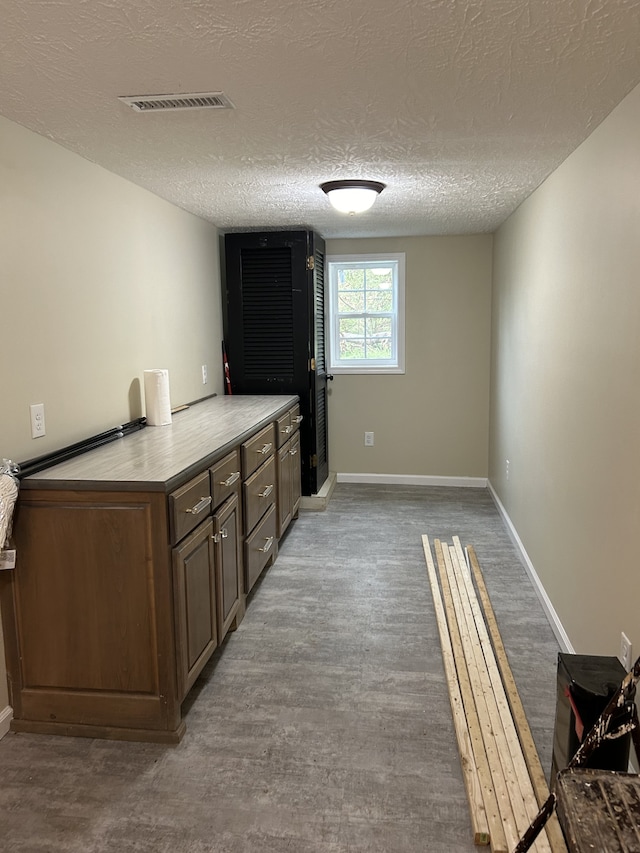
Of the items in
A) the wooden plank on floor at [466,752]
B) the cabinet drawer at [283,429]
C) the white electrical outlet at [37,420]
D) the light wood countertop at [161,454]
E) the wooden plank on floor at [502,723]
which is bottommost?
the wooden plank on floor at [466,752]

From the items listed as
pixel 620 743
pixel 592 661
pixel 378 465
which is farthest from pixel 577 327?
pixel 378 465

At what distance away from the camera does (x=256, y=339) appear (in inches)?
188

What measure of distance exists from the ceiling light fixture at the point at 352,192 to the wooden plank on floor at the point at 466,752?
2150 millimetres

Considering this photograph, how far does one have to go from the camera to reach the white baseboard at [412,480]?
5488 millimetres

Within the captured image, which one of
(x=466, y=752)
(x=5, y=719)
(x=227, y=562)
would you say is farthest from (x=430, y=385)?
(x=5, y=719)

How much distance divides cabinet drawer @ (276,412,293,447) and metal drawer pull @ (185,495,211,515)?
1407mm

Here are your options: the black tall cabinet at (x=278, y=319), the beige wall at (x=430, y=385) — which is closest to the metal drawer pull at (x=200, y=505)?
the black tall cabinet at (x=278, y=319)

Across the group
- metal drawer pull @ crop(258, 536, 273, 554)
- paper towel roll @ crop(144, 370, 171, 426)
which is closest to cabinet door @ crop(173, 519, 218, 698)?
metal drawer pull @ crop(258, 536, 273, 554)

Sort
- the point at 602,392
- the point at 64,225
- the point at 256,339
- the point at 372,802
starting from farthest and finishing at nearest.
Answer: the point at 256,339 → the point at 64,225 → the point at 602,392 → the point at 372,802

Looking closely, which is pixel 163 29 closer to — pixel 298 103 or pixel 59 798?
pixel 298 103

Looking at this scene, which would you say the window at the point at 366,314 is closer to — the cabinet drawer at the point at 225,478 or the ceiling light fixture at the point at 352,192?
the ceiling light fixture at the point at 352,192

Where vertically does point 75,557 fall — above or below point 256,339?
below

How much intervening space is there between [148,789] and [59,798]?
27 cm

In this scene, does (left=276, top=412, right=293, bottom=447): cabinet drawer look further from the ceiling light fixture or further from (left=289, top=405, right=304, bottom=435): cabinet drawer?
the ceiling light fixture
